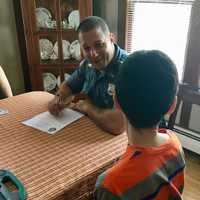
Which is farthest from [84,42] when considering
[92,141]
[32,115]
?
[92,141]

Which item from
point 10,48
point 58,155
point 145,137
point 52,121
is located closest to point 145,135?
A: point 145,137

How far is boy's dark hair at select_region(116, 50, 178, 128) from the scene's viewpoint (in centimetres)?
62

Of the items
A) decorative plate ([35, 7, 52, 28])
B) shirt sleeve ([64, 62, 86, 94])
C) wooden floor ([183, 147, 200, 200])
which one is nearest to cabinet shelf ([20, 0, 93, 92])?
decorative plate ([35, 7, 52, 28])

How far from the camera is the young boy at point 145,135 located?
0.62 meters

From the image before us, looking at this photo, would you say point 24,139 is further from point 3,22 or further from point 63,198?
point 3,22

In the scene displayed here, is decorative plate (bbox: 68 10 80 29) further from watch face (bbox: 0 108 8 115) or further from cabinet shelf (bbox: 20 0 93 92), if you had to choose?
watch face (bbox: 0 108 8 115)

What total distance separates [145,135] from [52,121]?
2.56 feet

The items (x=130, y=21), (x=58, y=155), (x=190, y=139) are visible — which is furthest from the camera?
(x=130, y=21)

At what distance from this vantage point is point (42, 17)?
2510 mm

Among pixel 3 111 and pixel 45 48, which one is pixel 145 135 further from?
pixel 45 48

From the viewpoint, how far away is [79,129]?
1296 mm

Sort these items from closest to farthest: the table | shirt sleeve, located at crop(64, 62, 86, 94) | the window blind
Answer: the table → shirt sleeve, located at crop(64, 62, 86, 94) → the window blind

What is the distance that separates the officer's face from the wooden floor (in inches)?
45.1

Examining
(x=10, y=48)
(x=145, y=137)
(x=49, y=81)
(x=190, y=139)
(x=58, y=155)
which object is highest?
(x=145, y=137)
